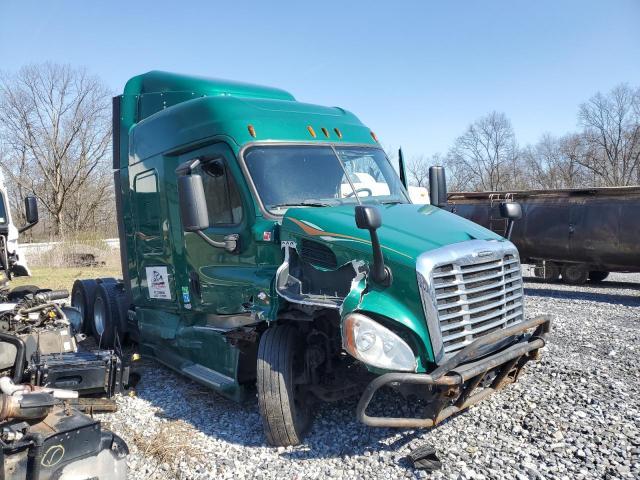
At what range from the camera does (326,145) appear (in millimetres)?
5359

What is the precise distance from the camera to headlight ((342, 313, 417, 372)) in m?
3.67

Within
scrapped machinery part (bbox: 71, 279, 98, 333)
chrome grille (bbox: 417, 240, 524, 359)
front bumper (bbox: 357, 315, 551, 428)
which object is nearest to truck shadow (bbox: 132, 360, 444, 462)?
front bumper (bbox: 357, 315, 551, 428)

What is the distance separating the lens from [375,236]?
148 inches

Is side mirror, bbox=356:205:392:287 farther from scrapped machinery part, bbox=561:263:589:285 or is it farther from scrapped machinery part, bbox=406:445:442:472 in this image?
scrapped machinery part, bbox=561:263:589:285

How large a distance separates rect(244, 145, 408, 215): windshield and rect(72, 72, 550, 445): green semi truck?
0.01 metres

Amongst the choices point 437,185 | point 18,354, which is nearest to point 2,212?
point 18,354

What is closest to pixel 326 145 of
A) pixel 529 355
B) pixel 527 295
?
pixel 529 355

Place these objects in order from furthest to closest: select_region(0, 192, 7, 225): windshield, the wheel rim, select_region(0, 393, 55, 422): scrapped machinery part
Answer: select_region(0, 192, 7, 225): windshield < the wheel rim < select_region(0, 393, 55, 422): scrapped machinery part

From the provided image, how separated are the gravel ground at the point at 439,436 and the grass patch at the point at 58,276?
10.5 meters

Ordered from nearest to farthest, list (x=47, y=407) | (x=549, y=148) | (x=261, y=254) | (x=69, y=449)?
(x=69, y=449), (x=47, y=407), (x=261, y=254), (x=549, y=148)

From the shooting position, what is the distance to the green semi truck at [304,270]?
377cm

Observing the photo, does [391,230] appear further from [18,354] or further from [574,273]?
[574,273]

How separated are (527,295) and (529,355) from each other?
9.12 metres

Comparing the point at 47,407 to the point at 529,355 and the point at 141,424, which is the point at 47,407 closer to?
the point at 141,424
